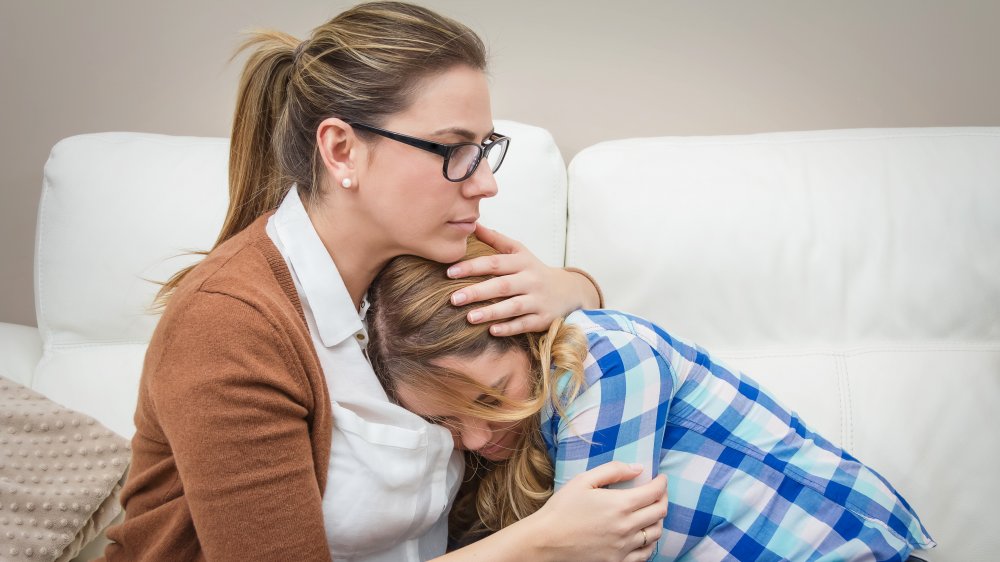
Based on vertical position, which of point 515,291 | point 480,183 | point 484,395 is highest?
point 480,183

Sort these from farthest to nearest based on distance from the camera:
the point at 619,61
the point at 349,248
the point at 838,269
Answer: the point at 619,61 → the point at 838,269 → the point at 349,248

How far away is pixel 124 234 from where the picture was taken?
5.56ft

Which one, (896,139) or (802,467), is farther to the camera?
(896,139)

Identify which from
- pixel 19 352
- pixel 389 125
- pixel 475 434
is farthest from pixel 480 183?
pixel 19 352

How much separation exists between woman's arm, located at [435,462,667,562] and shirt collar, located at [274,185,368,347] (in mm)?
347

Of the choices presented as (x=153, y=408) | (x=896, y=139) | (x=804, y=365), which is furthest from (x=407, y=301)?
(x=896, y=139)

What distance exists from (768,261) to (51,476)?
129 centimetres

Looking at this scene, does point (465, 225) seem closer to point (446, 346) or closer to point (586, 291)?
point (446, 346)

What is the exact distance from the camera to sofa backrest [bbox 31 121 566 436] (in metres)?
1.69

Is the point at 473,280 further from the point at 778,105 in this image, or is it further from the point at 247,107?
the point at 778,105

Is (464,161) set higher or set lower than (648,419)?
higher

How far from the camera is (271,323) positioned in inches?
42.0

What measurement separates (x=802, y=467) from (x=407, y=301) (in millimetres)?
620

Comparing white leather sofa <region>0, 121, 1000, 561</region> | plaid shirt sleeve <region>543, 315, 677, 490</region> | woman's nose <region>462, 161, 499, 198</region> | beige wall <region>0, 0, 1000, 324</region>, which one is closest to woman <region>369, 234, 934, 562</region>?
plaid shirt sleeve <region>543, 315, 677, 490</region>
